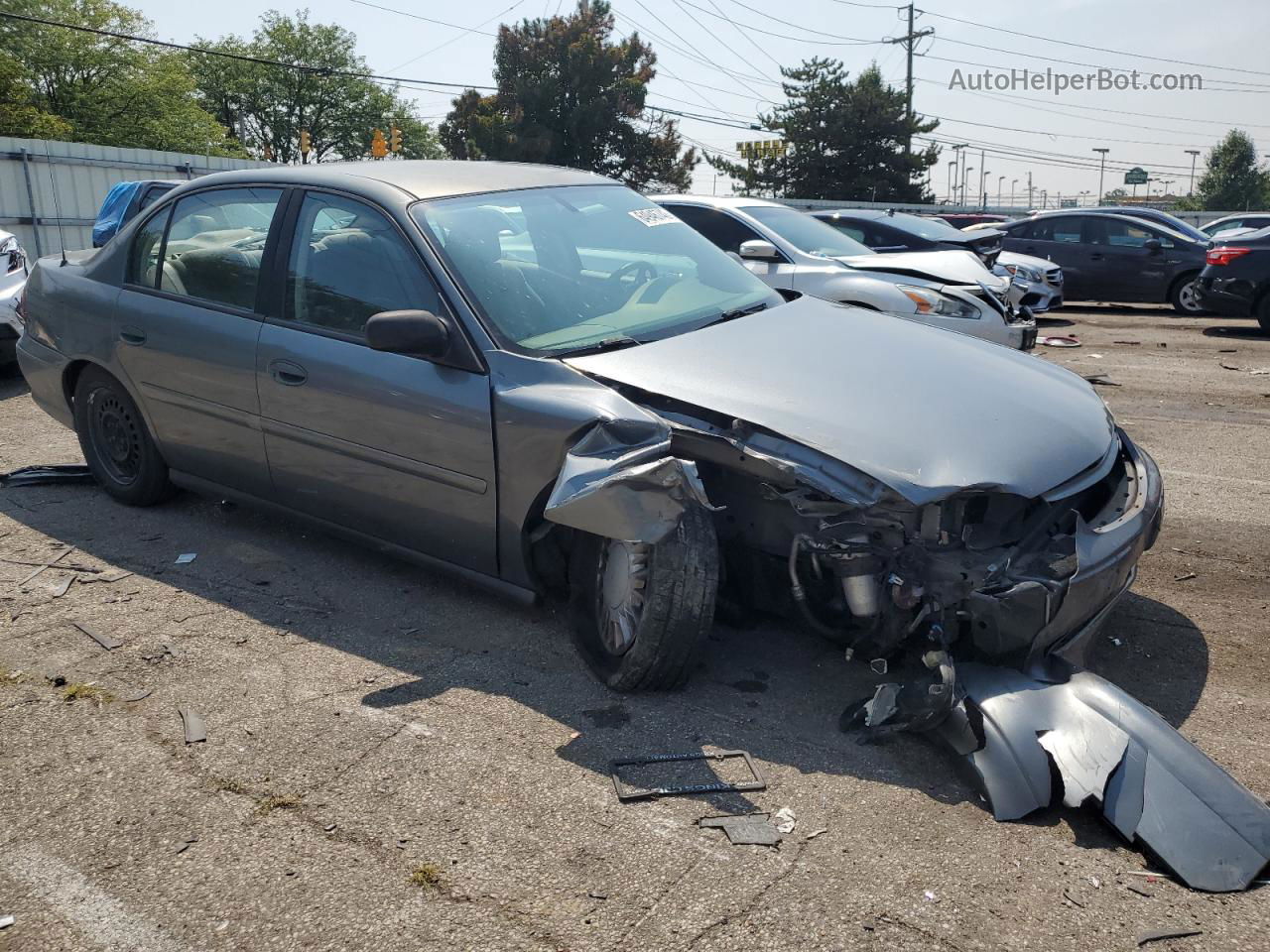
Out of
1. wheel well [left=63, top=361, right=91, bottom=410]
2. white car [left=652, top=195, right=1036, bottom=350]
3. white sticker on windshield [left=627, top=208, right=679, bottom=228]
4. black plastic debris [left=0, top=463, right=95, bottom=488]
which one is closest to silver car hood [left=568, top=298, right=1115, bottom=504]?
white sticker on windshield [left=627, top=208, right=679, bottom=228]

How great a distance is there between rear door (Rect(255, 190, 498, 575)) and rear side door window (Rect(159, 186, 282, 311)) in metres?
0.21

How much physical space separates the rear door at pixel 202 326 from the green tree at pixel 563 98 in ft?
158

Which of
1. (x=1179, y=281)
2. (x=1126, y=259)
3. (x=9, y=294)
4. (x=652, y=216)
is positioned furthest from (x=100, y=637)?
(x=1179, y=281)

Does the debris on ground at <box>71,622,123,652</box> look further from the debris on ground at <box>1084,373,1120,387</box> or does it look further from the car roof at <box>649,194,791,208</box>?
the debris on ground at <box>1084,373,1120,387</box>

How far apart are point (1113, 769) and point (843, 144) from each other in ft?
185

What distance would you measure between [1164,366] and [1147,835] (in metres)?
9.12

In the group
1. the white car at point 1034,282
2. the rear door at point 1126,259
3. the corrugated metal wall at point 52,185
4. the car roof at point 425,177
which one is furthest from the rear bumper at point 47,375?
the rear door at point 1126,259

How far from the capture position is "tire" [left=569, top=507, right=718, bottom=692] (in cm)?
353

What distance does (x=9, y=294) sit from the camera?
9.44 meters

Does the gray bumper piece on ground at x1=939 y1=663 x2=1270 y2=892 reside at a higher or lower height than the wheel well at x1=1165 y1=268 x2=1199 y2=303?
lower

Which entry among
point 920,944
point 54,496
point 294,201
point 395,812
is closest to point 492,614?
point 395,812

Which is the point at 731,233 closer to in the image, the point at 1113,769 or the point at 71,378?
the point at 71,378

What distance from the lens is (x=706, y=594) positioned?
357 centimetres

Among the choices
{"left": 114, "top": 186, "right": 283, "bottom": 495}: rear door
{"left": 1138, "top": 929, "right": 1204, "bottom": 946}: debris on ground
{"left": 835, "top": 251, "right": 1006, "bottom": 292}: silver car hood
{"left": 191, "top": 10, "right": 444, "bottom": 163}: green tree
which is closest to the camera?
{"left": 1138, "top": 929, "right": 1204, "bottom": 946}: debris on ground
